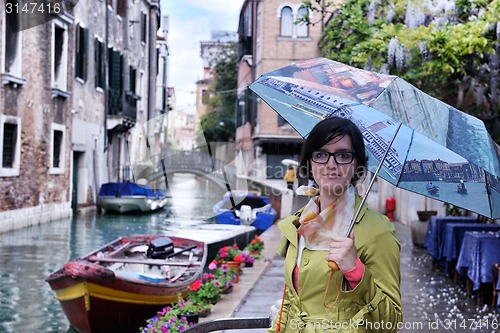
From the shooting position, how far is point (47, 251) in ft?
41.3

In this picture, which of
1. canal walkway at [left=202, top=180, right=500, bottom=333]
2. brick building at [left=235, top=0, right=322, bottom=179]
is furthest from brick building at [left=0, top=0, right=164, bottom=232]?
canal walkway at [left=202, top=180, right=500, bottom=333]

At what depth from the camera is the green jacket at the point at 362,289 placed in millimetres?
1784

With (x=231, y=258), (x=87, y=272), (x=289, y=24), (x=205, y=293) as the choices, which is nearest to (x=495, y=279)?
(x=205, y=293)

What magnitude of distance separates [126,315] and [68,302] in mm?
552

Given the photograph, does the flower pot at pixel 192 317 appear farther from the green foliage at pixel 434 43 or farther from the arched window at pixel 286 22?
the arched window at pixel 286 22

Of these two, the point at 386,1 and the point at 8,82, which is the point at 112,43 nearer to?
the point at 8,82

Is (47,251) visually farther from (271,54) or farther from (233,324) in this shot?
(271,54)

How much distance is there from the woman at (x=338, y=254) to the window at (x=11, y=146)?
42.8ft

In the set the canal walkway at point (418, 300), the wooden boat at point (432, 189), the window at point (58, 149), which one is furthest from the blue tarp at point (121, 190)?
the wooden boat at point (432, 189)

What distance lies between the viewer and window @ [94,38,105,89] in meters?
20.8

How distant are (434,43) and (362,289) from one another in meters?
6.00

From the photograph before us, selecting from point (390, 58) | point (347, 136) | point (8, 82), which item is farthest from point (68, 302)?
point (8, 82)

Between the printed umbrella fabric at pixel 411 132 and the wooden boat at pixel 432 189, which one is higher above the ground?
the printed umbrella fabric at pixel 411 132

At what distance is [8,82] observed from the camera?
14.0 meters
